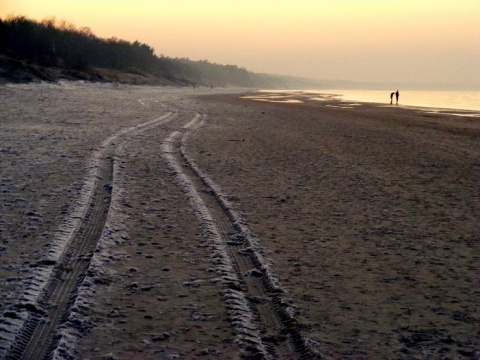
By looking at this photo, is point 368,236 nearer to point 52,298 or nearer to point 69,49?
point 52,298

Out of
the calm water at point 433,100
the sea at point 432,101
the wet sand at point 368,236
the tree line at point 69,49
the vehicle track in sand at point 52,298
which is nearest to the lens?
the vehicle track in sand at point 52,298

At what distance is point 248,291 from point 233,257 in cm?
66

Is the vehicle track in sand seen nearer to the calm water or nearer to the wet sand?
the wet sand

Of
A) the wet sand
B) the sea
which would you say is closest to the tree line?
the sea

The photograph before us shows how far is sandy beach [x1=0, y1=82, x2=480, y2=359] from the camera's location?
268cm

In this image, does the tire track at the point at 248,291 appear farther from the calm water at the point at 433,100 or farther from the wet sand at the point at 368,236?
the calm water at the point at 433,100

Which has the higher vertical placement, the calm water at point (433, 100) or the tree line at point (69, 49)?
the tree line at point (69, 49)

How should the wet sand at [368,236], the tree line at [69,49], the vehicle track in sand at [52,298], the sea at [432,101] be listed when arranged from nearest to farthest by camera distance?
the vehicle track in sand at [52,298] → the wet sand at [368,236] → the sea at [432,101] → the tree line at [69,49]

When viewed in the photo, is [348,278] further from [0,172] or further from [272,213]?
[0,172]

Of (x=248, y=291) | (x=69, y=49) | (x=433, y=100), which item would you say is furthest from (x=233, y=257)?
(x=69, y=49)

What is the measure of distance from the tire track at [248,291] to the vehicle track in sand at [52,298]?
938 millimetres

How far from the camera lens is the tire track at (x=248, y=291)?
103 inches

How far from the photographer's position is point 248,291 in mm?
3291

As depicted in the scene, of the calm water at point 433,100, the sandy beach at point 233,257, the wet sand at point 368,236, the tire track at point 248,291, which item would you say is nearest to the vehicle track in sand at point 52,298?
the sandy beach at point 233,257
